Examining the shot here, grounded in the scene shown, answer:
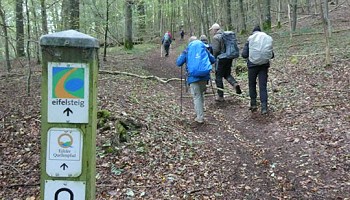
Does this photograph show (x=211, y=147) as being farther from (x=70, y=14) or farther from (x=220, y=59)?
(x=70, y=14)

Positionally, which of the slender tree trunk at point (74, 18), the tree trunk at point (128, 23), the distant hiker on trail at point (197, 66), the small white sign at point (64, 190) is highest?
the tree trunk at point (128, 23)

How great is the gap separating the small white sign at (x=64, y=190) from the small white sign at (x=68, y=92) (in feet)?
1.22

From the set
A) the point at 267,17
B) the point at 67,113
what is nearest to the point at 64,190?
the point at 67,113

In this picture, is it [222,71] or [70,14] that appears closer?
[222,71]

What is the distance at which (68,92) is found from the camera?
6.84 feet

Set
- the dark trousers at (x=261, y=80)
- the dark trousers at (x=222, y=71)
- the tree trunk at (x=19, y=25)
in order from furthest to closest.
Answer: the tree trunk at (x=19, y=25), the dark trousers at (x=222, y=71), the dark trousers at (x=261, y=80)

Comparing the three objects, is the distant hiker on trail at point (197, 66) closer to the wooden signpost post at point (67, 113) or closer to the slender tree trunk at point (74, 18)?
the wooden signpost post at point (67, 113)

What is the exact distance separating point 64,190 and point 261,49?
7.14 meters

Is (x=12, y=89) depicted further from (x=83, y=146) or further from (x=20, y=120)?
(x=83, y=146)

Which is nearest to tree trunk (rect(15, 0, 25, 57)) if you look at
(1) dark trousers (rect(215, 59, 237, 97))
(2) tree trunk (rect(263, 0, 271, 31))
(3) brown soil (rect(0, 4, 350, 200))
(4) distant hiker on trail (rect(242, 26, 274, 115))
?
(3) brown soil (rect(0, 4, 350, 200))

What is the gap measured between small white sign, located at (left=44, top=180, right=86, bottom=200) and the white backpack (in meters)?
7.06

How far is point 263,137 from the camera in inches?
287

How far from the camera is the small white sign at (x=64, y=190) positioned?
213 centimetres

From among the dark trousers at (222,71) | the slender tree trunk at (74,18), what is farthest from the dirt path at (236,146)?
the slender tree trunk at (74,18)
